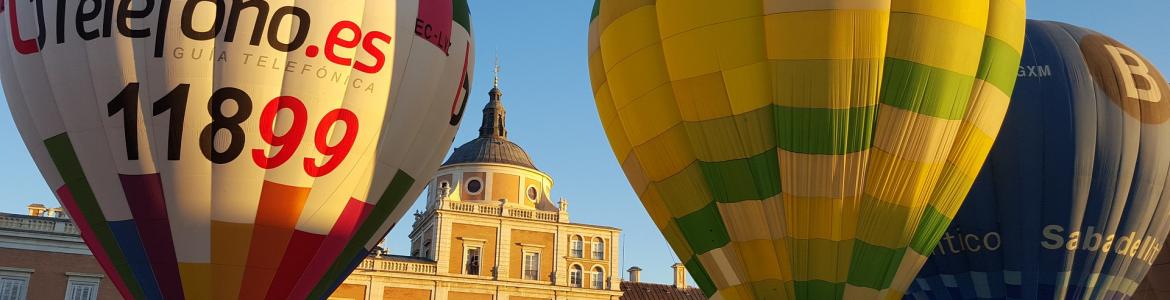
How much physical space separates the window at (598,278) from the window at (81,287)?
22156 millimetres

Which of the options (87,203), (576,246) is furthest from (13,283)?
(576,246)

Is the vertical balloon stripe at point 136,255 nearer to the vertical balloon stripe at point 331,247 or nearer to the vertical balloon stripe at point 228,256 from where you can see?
the vertical balloon stripe at point 228,256

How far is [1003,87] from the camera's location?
13617 mm

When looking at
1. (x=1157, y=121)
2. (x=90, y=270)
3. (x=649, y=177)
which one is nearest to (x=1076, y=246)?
(x=1157, y=121)

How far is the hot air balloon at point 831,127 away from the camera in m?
12.4

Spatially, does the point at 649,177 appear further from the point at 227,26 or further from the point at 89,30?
the point at 89,30

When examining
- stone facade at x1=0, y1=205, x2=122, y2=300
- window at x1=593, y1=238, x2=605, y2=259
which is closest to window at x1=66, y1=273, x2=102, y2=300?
stone facade at x1=0, y1=205, x2=122, y2=300

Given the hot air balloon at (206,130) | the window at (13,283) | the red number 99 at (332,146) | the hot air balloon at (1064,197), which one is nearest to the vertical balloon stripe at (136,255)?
the hot air balloon at (206,130)

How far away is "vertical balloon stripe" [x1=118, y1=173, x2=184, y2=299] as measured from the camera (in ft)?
39.6

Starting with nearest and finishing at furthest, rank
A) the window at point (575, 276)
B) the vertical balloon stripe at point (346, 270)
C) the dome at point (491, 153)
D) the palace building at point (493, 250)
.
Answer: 1. the vertical balloon stripe at point (346, 270)
2. the palace building at point (493, 250)
3. the window at point (575, 276)
4. the dome at point (491, 153)

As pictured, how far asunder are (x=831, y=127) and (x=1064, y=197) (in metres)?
6.04

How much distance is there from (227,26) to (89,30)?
176 centimetres

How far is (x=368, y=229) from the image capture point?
13.8m

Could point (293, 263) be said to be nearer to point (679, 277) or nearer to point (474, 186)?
point (474, 186)
